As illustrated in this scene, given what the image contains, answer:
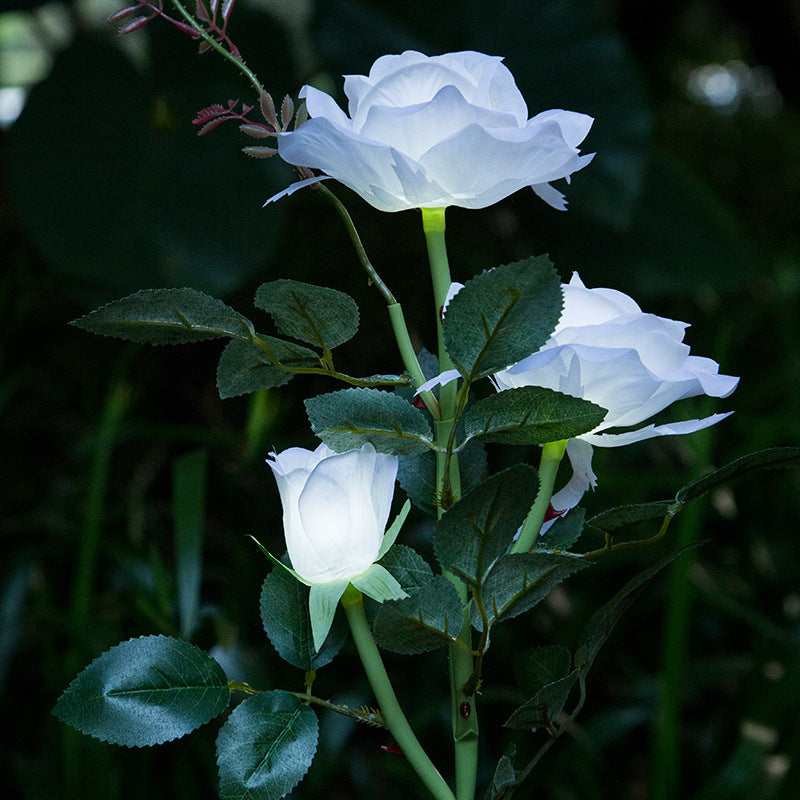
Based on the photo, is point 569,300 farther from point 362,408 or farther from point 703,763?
point 703,763

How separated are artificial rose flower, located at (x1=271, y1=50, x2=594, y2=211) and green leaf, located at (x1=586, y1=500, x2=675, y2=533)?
74mm

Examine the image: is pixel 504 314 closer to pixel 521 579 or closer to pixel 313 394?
pixel 521 579

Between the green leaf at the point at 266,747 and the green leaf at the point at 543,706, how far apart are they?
5 centimetres

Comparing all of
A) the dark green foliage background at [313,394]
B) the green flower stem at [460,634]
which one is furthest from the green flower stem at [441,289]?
the dark green foliage background at [313,394]

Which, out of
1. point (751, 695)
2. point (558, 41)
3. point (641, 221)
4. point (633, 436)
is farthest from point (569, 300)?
point (641, 221)

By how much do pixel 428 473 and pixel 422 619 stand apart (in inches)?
2.0

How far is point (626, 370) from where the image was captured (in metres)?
0.19

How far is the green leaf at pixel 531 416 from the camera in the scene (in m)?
0.18

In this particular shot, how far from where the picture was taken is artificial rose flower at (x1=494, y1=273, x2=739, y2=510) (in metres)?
0.19

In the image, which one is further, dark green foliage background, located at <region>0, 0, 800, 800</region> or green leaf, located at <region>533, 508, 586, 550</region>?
dark green foliage background, located at <region>0, 0, 800, 800</region>

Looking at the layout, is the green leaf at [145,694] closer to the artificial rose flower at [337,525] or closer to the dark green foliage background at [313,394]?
the artificial rose flower at [337,525]

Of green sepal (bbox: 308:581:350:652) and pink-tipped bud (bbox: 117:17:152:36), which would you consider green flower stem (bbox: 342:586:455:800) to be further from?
pink-tipped bud (bbox: 117:17:152:36)

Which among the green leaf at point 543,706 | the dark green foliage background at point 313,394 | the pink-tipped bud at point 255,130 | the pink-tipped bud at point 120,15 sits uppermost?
the pink-tipped bud at point 120,15

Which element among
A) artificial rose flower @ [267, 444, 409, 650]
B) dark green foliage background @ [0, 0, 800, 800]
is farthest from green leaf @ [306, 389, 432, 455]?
dark green foliage background @ [0, 0, 800, 800]
